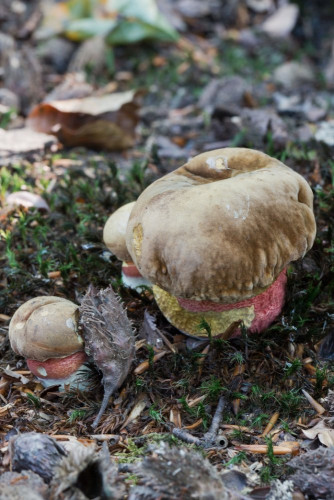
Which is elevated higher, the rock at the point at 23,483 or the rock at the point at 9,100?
the rock at the point at 23,483

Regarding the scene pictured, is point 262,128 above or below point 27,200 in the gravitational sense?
above

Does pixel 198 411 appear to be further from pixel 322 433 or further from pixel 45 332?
pixel 45 332

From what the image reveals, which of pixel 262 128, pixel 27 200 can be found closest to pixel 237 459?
pixel 27 200

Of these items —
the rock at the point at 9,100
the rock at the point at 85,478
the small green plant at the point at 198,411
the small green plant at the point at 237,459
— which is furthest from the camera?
the rock at the point at 9,100

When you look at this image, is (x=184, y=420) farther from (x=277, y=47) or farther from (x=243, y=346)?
(x=277, y=47)

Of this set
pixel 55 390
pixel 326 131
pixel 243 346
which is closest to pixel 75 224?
pixel 55 390

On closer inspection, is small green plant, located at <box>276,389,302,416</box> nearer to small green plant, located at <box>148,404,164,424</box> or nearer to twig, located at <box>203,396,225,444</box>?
twig, located at <box>203,396,225,444</box>

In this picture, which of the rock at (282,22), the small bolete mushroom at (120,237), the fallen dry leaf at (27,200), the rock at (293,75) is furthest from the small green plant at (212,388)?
the rock at (282,22)

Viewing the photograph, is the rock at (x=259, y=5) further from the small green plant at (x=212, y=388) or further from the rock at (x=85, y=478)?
the rock at (x=85, y=478)
